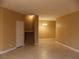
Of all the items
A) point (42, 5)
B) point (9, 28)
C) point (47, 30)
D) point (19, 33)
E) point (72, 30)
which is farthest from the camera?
point (47, 30)

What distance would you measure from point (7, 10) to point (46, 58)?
11.1 feet

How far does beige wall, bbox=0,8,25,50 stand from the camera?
21.4 feet

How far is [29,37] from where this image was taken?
10680 mm

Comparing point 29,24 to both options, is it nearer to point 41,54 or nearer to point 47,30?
point 41,54

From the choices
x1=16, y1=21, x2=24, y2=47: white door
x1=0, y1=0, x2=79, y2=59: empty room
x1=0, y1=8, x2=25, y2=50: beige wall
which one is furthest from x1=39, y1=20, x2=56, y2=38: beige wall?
x1=0, y1=8, x2=25, y2=50: beige wall

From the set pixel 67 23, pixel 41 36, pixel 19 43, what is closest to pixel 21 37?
pixel 19 43

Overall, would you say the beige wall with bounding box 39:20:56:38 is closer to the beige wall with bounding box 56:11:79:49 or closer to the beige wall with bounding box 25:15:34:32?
the beige wall with bounding box 25:15:34:32

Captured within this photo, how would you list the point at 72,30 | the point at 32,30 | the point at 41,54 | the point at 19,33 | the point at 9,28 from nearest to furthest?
the point at 41,54 → the point at 9,28 → the point at 72,30 → the point at 19,33 → the point at 32,30

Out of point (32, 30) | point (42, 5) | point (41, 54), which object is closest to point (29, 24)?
point (32, 30)

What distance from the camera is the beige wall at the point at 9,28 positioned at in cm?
654

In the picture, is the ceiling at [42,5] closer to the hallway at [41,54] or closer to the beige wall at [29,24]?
the hallway at [41,54]

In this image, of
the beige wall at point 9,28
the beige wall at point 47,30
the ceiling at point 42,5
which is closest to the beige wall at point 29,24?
the beige wall at point 9,28

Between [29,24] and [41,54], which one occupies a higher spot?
[29,24]

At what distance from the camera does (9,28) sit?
273 inches
